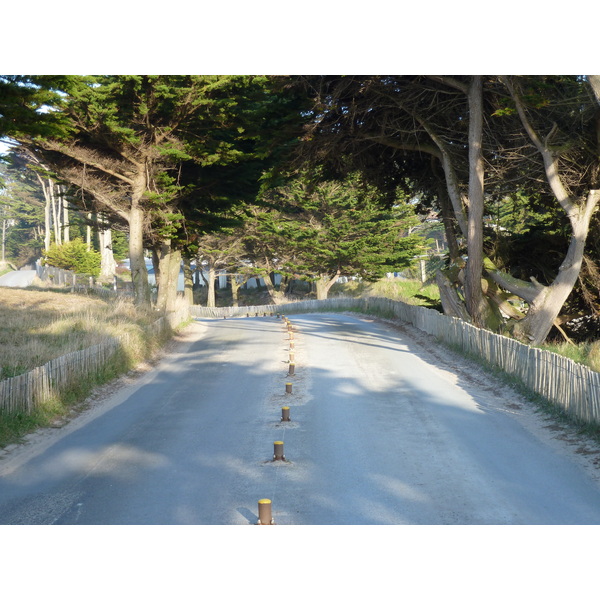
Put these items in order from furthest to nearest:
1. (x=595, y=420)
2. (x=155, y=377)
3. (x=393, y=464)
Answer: (x=155, y=377) → (x=595, y=420) → (x=393, y=464)

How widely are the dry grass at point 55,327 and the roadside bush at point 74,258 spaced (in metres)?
32.9

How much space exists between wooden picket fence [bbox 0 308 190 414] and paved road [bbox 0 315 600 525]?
0.76 meters

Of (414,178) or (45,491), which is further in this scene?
(414,178)

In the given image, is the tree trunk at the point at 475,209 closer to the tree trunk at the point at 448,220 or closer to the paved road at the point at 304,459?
the tree trunk at the point at 448,220

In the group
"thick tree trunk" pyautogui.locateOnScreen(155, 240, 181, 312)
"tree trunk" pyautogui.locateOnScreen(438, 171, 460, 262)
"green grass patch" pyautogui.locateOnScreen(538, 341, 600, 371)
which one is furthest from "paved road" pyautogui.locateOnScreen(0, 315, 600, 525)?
"thick tree trunk" pyautogui.locateOnScreen(155, 240, 181, 312)

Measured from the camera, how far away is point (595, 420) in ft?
32.8

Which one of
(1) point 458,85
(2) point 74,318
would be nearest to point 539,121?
(1) point 458,85

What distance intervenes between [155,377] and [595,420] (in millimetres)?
10192

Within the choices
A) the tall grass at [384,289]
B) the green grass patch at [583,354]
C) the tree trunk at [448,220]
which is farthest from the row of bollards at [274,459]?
the tall grass at [384,289]

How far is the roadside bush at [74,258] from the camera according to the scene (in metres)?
60.3

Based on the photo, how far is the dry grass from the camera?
1461cm

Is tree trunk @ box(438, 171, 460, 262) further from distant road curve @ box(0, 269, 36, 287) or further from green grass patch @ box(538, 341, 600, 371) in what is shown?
distant road curve @ box(0, 269, 36, 287)

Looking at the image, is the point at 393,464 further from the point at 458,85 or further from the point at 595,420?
the point at 458,85

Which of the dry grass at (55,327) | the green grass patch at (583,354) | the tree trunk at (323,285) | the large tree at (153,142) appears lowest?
the green grass patch at (583,354)
